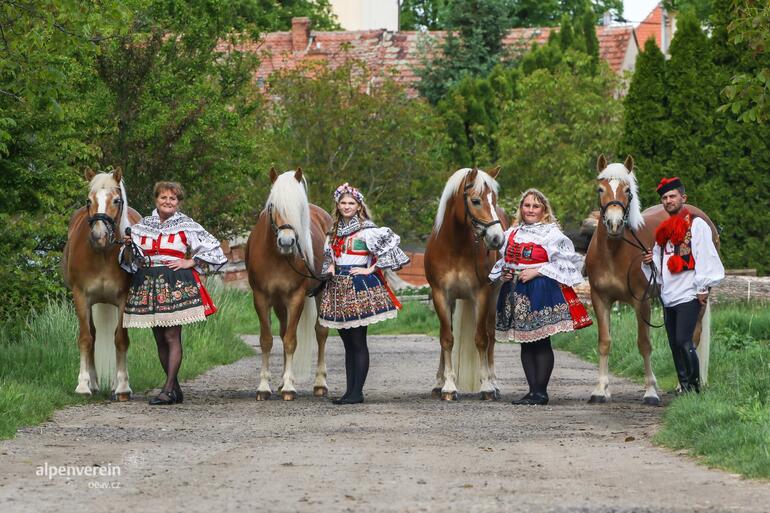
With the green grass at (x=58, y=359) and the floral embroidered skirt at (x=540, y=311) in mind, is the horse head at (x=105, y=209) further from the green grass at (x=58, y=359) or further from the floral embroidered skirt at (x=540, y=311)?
the floral embroidered skirt at (x=540, y=311)

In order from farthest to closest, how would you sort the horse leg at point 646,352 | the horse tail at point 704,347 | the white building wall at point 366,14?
the white building wall at point 366,14 < the horse tail at point 704,347 < the horse leg at point 646,352

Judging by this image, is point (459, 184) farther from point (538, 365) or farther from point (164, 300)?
point (164, 300)

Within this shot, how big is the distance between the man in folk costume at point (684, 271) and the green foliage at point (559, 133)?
67.5ft

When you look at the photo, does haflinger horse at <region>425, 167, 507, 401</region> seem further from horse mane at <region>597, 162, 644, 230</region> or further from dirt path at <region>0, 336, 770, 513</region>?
horse mane at <region>597, 162, 644, 230</region>

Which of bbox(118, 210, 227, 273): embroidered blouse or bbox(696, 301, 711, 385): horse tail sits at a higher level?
bbox(118, 210, 227, 273): embroidered blouse

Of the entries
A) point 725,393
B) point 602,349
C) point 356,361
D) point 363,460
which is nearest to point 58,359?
point 356,361

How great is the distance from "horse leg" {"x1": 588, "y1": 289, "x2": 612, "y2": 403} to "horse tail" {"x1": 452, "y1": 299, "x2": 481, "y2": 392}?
1.08m

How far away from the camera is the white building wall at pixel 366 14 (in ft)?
211

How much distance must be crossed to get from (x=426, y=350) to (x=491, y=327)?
5.98m

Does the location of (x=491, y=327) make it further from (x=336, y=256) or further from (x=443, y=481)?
(x=443, y=481)

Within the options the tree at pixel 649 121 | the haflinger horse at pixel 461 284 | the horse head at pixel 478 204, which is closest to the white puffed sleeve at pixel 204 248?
the haflinger horse at pixel 461 284

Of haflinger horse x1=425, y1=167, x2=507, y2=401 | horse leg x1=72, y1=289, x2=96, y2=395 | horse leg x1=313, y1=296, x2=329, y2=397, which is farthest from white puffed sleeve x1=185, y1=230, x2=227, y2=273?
haflinger horse x1=425, y1=167, x2=507, y2=401

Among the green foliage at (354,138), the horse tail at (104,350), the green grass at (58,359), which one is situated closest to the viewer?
the green grass at (58,359)

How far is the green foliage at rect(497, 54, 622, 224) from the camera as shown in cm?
3306
